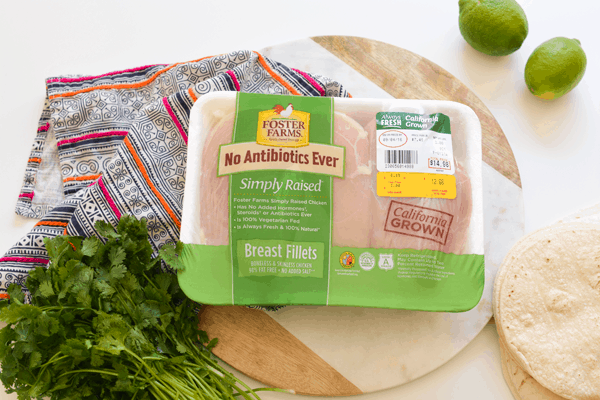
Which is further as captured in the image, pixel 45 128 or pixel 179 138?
pixel 45 128

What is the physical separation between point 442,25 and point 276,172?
0.89 m

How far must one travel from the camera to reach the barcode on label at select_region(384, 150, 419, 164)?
1.04m

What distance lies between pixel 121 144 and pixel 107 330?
54cm

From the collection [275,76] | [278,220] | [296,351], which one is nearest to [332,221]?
[278,220]

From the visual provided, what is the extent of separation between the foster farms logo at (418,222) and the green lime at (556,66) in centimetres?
60

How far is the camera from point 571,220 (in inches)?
50.1

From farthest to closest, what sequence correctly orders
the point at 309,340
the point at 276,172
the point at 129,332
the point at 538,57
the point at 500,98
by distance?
the point at 500,98 → the point at 538,57 → the point at 309,340 → the point at 276,172 → the point at 129,332

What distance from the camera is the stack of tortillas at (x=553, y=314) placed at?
A: 1089 mm

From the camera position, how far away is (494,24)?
4.07ft

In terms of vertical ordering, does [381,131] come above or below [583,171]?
above

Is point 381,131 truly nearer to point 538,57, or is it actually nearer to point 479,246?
point 479,246

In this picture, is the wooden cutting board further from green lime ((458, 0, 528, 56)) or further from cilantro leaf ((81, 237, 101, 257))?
green lime ((458, 0, 528, 56))

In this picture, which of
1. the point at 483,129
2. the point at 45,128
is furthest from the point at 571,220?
the point at 45,128

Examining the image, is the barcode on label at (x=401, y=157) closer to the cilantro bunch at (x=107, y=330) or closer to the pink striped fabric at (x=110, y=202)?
the cilantro bunch at (x=107, y=330)
